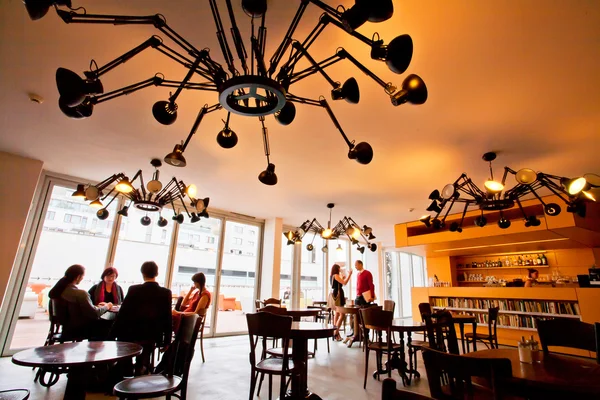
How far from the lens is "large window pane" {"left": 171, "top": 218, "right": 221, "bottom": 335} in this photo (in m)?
7.27

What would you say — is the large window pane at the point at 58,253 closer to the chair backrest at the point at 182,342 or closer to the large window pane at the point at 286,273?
the chair backrest at the point at 182,342

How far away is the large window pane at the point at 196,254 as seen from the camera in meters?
7.27

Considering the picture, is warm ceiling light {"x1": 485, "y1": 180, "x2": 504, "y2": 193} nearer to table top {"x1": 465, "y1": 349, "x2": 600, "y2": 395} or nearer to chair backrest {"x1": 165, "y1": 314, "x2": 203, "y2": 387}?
table top {"x1": 465, "y1": 349, "x2": 600, "y2": 395}

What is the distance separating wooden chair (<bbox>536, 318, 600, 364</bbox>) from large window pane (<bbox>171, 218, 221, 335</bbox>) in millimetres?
6520

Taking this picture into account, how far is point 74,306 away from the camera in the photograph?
139 inches

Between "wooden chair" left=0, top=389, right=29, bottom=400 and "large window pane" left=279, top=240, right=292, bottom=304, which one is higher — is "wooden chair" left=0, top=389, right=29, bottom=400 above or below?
below

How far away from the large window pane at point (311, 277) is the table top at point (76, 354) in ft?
25.5

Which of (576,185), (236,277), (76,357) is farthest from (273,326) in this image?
(236,277)

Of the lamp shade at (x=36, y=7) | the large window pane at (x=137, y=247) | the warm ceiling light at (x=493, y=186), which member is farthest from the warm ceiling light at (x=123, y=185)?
the warm ceiling light at (x=493, y=186)

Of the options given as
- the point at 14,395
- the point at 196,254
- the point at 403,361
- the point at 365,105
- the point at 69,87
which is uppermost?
the point at 365,105

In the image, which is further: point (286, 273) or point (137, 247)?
point (286, 273)

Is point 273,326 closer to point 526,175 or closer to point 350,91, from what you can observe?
point 350,91

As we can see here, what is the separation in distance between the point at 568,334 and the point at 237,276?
715cm

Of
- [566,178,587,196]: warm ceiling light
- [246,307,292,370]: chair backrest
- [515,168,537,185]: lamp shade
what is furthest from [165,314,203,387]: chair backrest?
[566,178,587,196]: warm ceiling light
